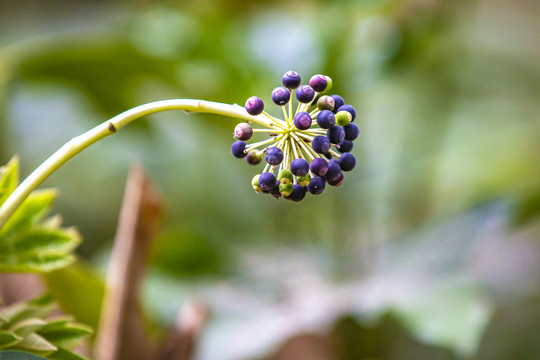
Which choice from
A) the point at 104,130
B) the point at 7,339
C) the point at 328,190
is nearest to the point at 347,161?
the point at 104,130

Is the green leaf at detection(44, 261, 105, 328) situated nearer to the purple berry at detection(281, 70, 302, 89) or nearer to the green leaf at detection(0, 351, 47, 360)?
the green leaf at detection(0, 351, 47, 360)

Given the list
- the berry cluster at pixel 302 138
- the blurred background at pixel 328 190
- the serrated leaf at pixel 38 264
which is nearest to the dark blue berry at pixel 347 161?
the berry cluster at pixel 302 138

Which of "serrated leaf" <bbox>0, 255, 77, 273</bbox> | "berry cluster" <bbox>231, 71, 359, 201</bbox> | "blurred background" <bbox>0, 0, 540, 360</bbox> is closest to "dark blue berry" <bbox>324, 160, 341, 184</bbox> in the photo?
"berry cluster" <bbox>231, 71, 359, 201</bbox>

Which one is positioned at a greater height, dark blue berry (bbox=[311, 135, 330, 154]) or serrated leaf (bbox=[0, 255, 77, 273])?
dark blue berry (bbox=[311, 135, 330, 154])

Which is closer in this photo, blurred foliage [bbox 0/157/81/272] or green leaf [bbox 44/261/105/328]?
blurred foliage [bbox 0/157/81/272]

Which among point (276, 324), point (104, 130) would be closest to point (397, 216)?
point (276, 324)

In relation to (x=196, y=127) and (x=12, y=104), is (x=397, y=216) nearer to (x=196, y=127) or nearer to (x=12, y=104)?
(x=196, y=127)

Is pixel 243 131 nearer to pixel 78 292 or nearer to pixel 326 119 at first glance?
pixel 326 119
